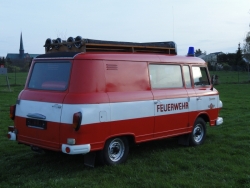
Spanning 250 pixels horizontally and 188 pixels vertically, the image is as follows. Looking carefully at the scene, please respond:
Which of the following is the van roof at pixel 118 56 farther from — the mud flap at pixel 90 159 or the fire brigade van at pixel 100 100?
the mud flap at pixel 90 159

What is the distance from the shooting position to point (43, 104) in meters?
6.88

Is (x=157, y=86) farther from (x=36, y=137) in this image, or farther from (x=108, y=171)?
(x=36, y=137)

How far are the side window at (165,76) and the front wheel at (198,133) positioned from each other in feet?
3.96

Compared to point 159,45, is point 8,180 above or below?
below

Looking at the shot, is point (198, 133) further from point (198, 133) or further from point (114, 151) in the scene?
point (114, 151)

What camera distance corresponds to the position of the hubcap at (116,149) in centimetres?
720

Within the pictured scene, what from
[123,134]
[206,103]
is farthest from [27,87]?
[206,103]

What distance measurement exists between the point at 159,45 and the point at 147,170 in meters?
3.28

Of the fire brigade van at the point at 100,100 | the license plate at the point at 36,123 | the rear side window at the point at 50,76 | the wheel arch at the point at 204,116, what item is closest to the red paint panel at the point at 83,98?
the fire brigade van at the point at 100,100

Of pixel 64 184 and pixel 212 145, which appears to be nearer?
pixel 64 184

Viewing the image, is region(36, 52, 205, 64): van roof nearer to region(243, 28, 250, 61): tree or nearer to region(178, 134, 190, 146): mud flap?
region(178, 134, 190, 146): mud flap

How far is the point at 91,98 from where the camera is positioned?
6602 mm

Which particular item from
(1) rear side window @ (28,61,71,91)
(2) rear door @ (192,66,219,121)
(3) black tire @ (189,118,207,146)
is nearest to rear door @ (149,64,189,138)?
(3) black tire @ (189,118,207,146)

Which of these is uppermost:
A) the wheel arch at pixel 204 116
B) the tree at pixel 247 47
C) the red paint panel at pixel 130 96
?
the tree at pixel 247 47
